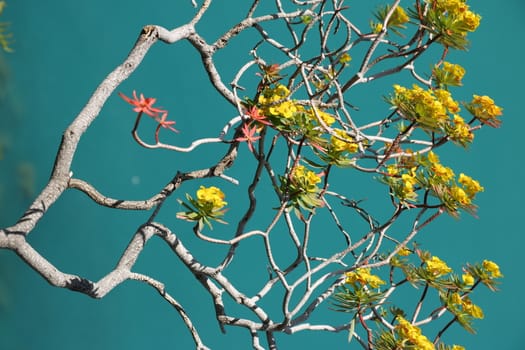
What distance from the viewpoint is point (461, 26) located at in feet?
7.46

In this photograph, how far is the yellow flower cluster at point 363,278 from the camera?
7.54ft

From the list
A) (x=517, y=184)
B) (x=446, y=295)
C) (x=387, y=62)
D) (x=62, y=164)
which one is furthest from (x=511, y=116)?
(x=62, y=164)

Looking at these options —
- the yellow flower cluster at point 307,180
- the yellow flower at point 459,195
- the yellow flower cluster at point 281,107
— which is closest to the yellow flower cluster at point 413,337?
the yellow flower at point 459,195

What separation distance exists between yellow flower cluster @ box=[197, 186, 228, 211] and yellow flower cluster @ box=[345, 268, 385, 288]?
544 millimetres

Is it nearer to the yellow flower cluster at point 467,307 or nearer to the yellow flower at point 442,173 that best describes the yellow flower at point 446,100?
the yellow flower at point 442,173

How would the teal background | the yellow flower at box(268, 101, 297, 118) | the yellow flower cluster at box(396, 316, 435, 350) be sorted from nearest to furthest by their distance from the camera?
the yellow flower at box(268, 101, 297, 118) → the yellow flower cluster at box(396, 316, 435, 350) → the teal background

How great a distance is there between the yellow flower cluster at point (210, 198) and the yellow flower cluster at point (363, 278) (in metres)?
0.54

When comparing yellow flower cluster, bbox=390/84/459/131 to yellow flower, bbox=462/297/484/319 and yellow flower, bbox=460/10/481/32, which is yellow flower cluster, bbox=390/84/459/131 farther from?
yellow flower, bbox=462/297/484/319

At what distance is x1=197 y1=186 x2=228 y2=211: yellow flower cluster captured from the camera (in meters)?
1.94

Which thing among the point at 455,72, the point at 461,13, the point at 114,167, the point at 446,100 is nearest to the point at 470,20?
the point at 461,13

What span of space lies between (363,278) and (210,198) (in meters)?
0.59

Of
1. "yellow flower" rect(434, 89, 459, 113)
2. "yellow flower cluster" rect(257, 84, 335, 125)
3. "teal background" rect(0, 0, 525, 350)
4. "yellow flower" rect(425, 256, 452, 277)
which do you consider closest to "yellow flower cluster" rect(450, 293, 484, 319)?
"yellow flower" rect(425, 256, 452, 277)

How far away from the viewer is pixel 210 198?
1.94 meters

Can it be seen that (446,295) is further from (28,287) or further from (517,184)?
(517,184)
